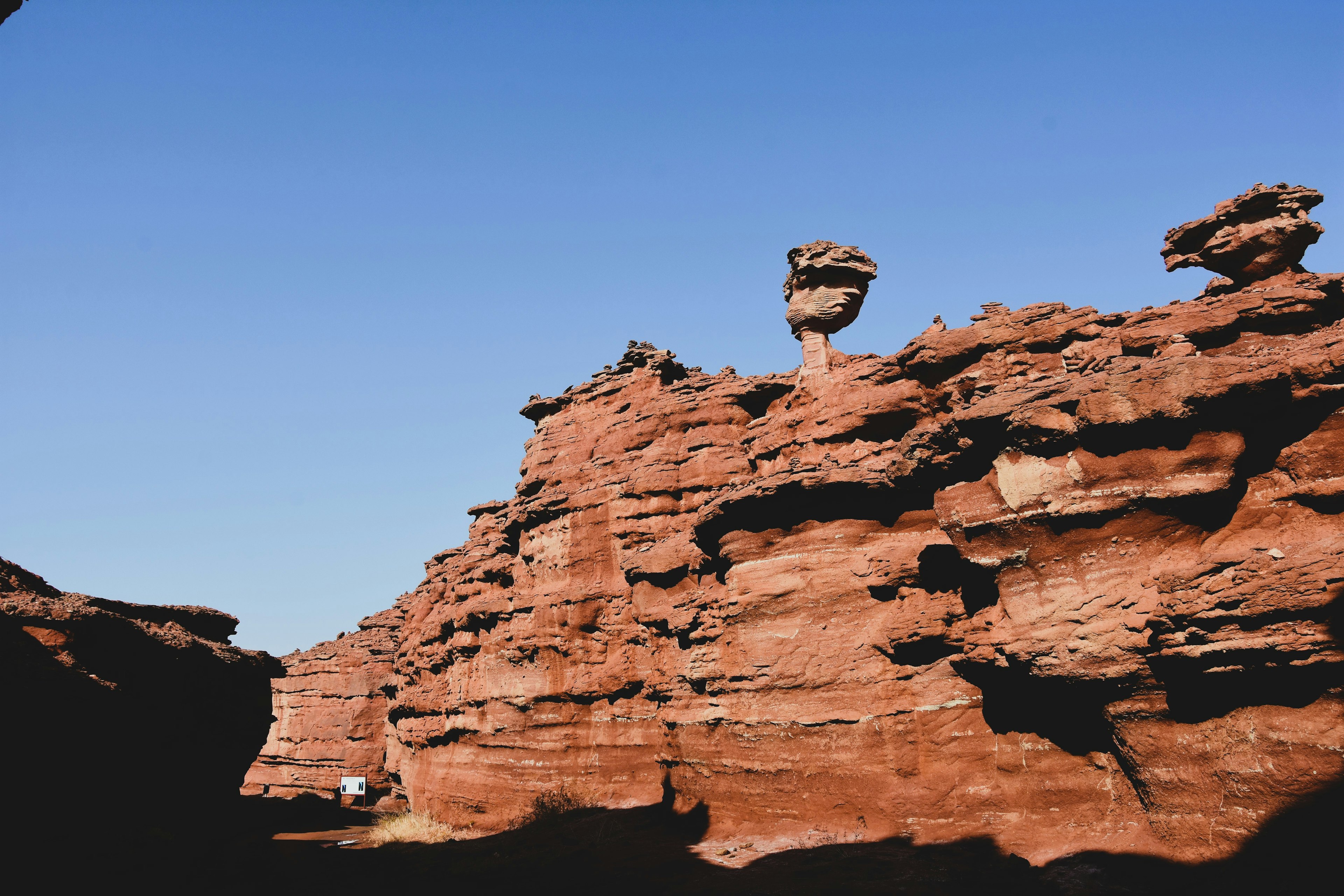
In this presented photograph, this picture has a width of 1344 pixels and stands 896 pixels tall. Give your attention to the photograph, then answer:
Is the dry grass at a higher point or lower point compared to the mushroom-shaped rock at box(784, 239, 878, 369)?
lower

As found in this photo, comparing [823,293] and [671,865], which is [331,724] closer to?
[671,865]

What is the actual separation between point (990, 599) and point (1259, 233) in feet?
39.5

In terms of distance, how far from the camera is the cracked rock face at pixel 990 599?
1160 cm

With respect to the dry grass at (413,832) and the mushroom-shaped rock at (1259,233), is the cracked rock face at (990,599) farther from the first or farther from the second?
the dry grass at (413,832)

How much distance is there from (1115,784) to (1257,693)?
2.99 metres

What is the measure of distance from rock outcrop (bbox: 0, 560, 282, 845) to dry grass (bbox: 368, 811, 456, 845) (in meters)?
11.8

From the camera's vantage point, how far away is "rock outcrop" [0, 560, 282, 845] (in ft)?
36.4

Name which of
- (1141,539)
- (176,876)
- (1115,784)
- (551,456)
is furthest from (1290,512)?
(551,456)

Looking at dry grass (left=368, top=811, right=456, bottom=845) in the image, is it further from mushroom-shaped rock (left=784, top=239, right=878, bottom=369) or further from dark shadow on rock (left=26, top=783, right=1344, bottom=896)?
mushroom-shaped rock (left=784, top=239, right=878, bottom=369)

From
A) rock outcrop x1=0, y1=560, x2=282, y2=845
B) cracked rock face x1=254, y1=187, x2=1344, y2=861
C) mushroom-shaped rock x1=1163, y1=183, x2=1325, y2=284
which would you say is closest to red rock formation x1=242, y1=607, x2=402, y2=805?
cracked rock face x1=254, y1=187, x2=1344, y2=861

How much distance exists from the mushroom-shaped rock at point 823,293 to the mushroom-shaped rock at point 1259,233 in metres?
9.47

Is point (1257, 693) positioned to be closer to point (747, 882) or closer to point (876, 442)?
point (747, 882)

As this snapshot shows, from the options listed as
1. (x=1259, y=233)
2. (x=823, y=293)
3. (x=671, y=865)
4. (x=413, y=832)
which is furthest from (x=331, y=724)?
(x=1259, y=233)

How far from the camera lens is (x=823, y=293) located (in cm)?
2564
